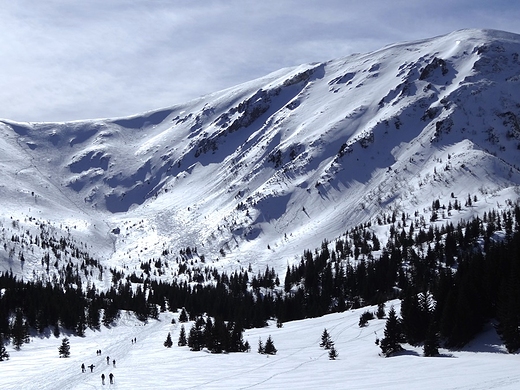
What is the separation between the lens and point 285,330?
103062 mm

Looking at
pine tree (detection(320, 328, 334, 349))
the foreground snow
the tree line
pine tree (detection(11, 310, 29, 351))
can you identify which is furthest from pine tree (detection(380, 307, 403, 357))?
pine tree (detection(11, 310, 29, 351))

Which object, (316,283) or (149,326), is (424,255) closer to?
(316,283)

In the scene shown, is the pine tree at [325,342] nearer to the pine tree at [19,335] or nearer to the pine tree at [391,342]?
the pine tree at [391,342]

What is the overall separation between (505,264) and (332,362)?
30.8 metres

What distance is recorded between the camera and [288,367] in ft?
210

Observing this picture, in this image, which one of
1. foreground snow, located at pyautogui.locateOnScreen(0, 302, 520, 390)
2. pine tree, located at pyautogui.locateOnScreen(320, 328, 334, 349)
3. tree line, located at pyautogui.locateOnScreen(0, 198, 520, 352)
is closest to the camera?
foreground snow, located at pyautogui.locateOnScreen(0, 302, 520, 390)

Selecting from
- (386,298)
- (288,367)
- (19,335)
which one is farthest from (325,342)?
(386,298)

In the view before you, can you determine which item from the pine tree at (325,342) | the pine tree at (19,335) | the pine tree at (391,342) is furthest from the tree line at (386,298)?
the pine tree at (325,342)

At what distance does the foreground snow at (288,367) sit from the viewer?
47500 millimetres

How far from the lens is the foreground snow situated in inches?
1870

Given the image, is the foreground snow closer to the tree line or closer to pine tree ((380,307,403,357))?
pine tree ((380,307,403,357))

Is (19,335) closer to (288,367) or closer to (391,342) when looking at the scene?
(288,367)

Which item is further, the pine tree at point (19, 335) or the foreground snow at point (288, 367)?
the pine tree at point (19, 335)

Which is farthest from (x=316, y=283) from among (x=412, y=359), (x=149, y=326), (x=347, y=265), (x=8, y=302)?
(x=412, y=359)
